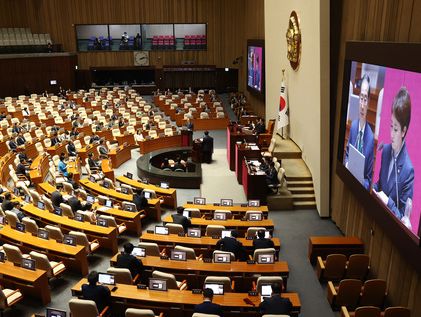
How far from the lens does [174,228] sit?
953cm

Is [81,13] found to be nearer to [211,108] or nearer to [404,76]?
[211,108]

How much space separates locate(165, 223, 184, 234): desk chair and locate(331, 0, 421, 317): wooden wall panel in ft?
12.4

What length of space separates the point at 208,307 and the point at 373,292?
307 cm

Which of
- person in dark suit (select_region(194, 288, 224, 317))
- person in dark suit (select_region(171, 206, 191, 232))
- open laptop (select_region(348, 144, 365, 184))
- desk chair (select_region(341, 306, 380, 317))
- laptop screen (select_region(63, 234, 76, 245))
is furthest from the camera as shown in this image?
person in dark suit (select_region(171, 206, 191, 232))

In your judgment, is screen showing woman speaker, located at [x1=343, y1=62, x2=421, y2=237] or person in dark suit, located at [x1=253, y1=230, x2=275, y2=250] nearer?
screen showing woman speaker, located at [x1=343, y1=62, x2=421, y2=237]

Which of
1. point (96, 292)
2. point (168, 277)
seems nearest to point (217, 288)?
point (168, 277)

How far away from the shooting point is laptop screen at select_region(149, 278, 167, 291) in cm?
698

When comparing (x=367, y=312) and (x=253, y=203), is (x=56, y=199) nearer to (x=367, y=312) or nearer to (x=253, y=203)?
(x=253, y=203)

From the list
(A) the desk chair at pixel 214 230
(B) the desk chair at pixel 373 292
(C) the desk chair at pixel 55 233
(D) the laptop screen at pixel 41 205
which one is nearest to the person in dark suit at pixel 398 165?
(B) the desk chair at pixel 373 292

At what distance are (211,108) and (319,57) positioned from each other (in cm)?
1445

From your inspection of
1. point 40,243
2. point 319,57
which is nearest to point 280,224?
point 319,57

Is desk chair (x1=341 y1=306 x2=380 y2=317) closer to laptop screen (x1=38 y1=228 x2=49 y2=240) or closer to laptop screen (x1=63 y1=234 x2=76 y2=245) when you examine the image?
laptop screen (x1=63 y1=234 x2=76 y2=245)

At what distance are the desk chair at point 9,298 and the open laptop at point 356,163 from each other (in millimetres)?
6575

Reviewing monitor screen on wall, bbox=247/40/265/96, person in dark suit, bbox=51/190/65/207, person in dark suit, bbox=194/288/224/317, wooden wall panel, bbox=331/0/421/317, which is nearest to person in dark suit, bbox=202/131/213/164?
wooden wall panel, bbox=331/0/421/317
